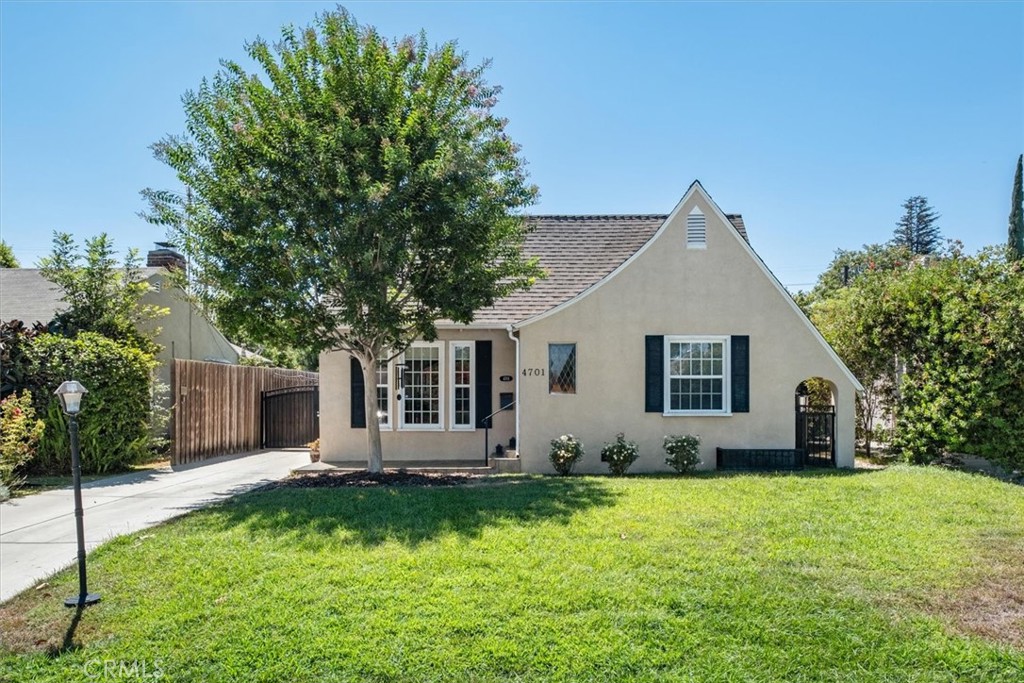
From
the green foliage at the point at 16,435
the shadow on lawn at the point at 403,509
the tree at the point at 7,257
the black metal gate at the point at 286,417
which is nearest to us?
the shadow on lawn at the point at 403,509

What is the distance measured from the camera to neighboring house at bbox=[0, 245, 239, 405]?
50.6 ft

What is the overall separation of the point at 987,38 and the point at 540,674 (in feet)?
44.2

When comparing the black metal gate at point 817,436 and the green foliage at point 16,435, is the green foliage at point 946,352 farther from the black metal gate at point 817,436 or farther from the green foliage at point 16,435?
the green foliage at point 16,435

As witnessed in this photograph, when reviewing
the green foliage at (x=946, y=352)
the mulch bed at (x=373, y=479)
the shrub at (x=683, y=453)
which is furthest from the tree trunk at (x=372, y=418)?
the green foliage at (x=946, y=352)

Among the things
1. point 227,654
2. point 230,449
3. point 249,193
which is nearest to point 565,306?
point 249,193

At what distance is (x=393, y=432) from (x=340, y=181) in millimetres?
6124

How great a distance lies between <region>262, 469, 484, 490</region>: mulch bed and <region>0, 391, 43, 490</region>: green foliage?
14.9 ft

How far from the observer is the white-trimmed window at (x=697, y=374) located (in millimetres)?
12000

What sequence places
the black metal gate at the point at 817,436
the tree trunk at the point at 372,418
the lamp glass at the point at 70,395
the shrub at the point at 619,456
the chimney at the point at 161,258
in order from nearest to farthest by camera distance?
the lamp glass at the point at 70,395
the tree trunk at the point at 372,418
the shrub at the point at 619,456
the black metal gate at the point at 817,436
the chimney at the point at 161,258

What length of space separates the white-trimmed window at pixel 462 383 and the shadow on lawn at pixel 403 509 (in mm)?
3460

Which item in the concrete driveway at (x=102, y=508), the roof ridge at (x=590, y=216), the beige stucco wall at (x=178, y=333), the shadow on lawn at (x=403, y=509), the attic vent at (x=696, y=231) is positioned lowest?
the concrete driveway at (x=102, y=508)

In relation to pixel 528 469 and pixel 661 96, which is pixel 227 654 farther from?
pixel 661 96

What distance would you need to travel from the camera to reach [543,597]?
516 cm

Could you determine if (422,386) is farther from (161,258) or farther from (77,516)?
(161,258)
